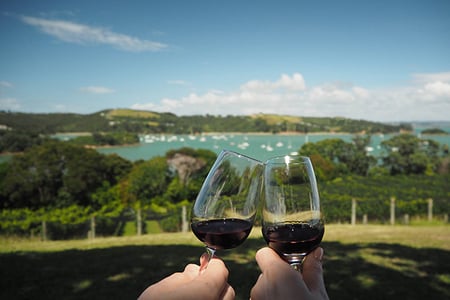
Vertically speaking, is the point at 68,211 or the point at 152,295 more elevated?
the point at 152,295

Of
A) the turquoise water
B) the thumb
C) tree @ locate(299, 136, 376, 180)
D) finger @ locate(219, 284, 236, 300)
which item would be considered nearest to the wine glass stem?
finger @ locate(219, 284, 236, 300)

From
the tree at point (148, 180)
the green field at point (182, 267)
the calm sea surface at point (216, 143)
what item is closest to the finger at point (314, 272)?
the green field at point (182, 267)

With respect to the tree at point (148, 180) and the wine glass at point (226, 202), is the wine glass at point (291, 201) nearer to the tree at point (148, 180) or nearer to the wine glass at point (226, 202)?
the wine glass at point (226, 202)

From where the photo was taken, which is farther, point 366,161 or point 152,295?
point 366,161

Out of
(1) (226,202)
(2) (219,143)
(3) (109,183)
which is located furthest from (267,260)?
(2) (219,143)

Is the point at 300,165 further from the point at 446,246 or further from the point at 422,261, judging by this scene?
the point at 446,246

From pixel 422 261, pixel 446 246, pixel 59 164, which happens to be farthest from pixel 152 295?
pixel 59 164

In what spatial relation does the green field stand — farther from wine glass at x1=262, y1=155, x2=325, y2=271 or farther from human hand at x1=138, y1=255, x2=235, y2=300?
human hand at x1=138, y1=255, x2=235, y2=300
